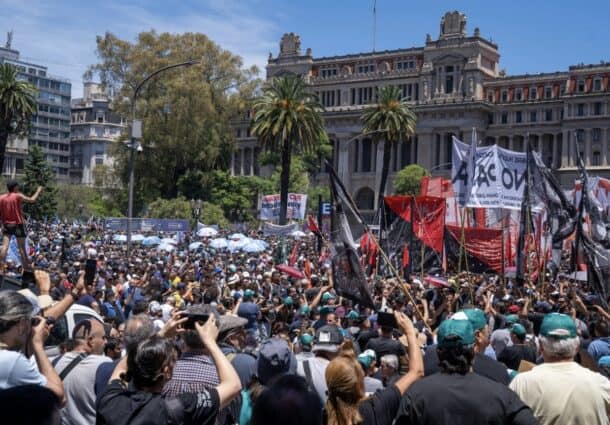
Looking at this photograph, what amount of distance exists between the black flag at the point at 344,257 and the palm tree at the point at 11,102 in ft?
161

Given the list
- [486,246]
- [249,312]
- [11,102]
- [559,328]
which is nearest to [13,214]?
[249,312]

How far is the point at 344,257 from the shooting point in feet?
42.4

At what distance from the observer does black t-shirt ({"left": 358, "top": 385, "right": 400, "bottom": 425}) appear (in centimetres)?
473

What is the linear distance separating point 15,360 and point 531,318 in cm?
856

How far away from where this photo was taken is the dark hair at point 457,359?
4496 mm

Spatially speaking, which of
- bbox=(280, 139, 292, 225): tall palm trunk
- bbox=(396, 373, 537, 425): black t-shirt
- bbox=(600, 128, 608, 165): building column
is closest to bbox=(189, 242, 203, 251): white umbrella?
bbox=(280, 139, 292, 225): tall palm trunk

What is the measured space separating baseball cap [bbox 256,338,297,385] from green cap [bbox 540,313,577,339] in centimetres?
171

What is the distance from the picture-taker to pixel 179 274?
885 inches

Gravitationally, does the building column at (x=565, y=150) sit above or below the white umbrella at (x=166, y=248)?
above

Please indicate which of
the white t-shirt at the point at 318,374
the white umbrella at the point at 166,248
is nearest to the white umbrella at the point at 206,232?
the white umbrella at the point at 166,248

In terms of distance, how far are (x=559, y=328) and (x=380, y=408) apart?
1.18m

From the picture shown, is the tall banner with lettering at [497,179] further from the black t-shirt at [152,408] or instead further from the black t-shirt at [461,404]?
the black t-shirt at [152,408]

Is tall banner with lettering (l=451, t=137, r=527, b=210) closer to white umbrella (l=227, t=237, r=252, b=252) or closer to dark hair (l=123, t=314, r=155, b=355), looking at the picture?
dark hair (l=123, t=314, r=155, b=355)

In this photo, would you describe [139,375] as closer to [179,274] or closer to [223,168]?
[179,274]
